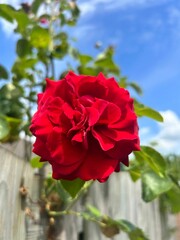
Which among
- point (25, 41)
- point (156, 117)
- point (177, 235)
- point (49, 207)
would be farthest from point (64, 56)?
point (177, 235)

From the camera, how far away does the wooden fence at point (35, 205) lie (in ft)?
3.98

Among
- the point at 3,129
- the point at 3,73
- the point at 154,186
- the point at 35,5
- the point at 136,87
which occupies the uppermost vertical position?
the point at 35,5

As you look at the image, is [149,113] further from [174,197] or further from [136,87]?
[136,87]

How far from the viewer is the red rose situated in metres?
0.73

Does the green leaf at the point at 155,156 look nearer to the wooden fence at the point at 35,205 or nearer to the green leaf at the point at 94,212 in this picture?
the wooden fence at the point at 35,205

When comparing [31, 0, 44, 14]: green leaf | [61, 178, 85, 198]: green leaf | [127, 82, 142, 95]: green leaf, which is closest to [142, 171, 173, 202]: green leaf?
[61, 178, 85, 198]: green leaf

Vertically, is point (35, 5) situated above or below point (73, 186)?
above

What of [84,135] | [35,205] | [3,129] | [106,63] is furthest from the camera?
[106,63]

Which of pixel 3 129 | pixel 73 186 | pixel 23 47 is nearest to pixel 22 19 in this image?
pixel 23 47

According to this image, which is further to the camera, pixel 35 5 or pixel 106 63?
pixel 35 5

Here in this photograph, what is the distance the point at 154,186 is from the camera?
1.36 meters

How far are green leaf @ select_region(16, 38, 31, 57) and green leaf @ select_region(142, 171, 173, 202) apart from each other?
2.44ft

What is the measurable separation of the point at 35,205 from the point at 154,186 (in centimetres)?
41

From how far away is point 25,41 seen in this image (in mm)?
1760
